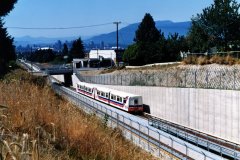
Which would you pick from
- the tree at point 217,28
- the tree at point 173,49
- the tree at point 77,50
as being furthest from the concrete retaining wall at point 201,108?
the tree at point 77,50

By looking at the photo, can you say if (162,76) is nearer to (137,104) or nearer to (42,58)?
(137,104)

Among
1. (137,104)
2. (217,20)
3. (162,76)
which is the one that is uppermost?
(217,20)

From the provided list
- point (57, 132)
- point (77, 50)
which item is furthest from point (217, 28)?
point (77, 50)

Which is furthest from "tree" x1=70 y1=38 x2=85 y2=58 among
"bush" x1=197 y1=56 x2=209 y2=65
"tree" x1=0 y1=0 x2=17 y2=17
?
"tree" x1=0 y1=0 x2=17 y2=17

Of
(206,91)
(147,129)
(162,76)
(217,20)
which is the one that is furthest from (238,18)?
(147,129)

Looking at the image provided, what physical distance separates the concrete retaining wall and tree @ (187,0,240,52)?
9.98 m

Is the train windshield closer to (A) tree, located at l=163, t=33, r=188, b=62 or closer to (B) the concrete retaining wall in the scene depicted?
(B) the concrete retaining wall

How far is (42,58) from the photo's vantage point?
18288 cm

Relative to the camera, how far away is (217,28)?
46312 millimetres

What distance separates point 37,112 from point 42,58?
588ft

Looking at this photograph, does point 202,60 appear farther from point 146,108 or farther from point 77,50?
point 77,50

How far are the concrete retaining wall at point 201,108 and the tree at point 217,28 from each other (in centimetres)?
998

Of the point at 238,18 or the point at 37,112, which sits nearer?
the point at 37,112

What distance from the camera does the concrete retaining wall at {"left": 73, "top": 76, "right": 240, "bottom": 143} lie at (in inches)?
1022
